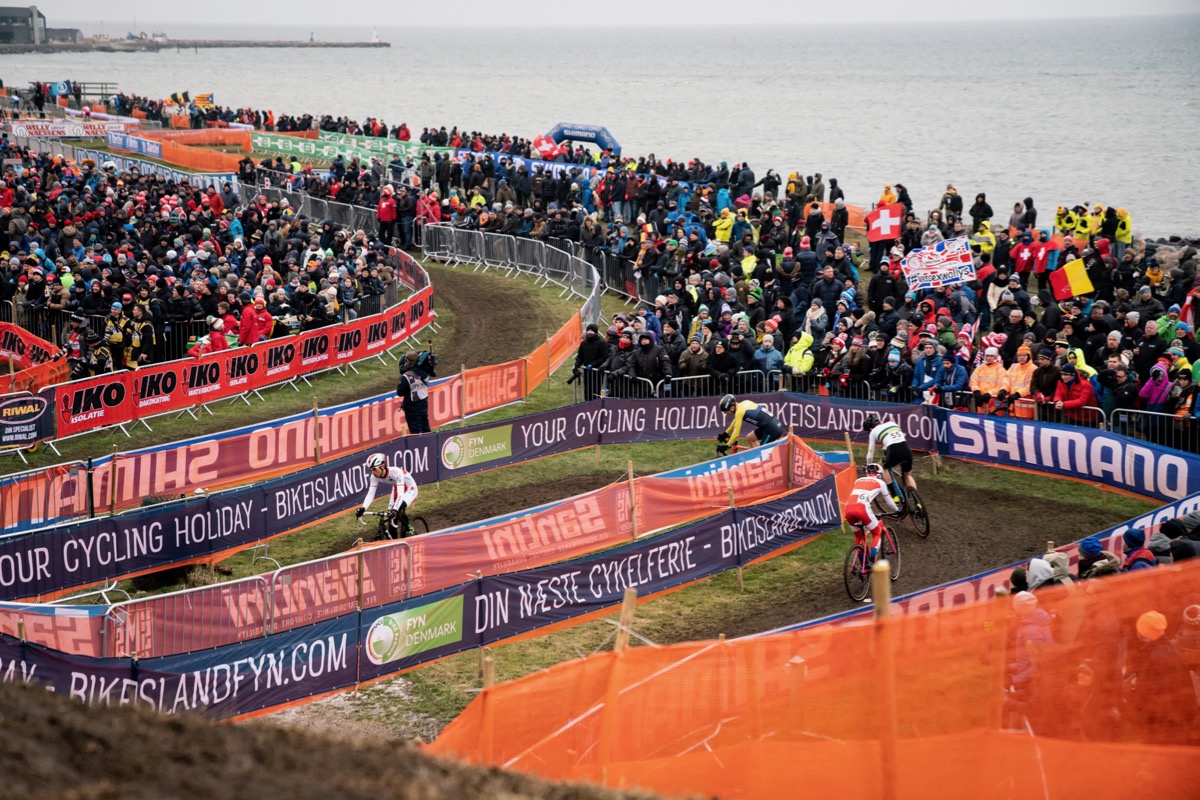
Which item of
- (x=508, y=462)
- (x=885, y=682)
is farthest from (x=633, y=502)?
(x=885, y=682)

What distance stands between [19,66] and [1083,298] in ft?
635

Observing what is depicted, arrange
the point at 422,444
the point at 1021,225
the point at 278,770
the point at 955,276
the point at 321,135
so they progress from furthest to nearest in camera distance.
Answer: the point at 321,135, the point at 1021,225, the point at 955,276, the point at 422,444, the point at 278,770

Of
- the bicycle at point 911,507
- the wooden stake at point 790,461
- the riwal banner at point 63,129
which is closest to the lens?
the bicycle at point 911,507

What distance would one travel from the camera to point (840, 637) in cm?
888

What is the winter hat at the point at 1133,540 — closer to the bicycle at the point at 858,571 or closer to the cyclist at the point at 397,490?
the bicycle at the point at 858,571

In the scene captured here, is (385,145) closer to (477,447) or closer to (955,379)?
(477,447)

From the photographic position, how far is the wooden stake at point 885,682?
8282mm

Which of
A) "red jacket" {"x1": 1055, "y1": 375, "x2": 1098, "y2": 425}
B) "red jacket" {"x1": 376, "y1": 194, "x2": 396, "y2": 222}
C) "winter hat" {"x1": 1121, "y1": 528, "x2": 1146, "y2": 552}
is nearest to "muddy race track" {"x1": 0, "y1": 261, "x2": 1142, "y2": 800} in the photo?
"winter hat" {"x1": 1121, "y1": 528, "x2": 1146, "y2": 552}

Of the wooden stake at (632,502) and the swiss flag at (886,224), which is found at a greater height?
the swiss flag at (886,224)

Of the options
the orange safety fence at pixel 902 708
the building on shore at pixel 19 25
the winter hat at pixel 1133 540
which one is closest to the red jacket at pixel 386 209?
the winter hat at pixel 1133 540

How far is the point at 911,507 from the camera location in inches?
699

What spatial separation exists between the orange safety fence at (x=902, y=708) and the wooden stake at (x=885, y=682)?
0.04 ft

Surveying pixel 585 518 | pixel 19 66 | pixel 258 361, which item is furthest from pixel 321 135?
pixel 19 66

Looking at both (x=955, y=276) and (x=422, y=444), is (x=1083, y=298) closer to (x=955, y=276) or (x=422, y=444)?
(x=955, y=276)
